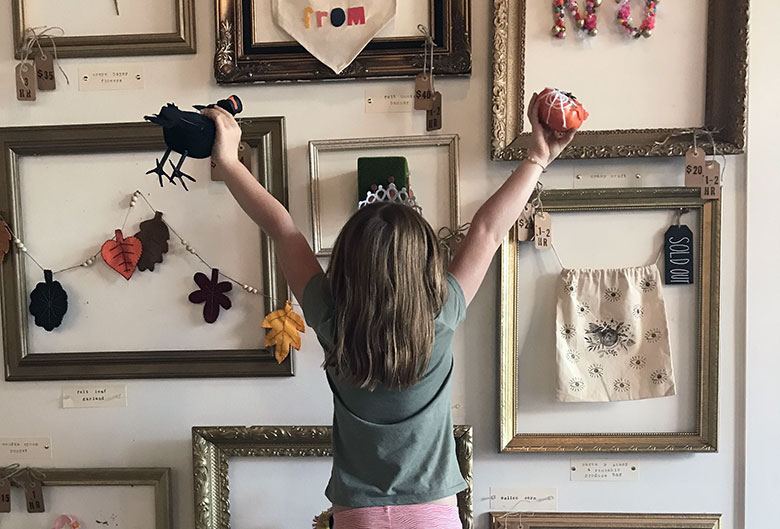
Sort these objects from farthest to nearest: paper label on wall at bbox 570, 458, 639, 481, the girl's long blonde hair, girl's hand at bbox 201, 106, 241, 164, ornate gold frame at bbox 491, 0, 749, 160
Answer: paper label on wall at bbox 570, 458, 639, 481 → ornate gold frame at bbox 491, 0, 749, 160 → girl's hand at bbox 201, 106, 241, 164 → the girl's long blonde hair

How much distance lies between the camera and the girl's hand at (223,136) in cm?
98

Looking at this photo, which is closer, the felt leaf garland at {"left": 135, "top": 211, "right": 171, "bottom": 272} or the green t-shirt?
the green t-shirt

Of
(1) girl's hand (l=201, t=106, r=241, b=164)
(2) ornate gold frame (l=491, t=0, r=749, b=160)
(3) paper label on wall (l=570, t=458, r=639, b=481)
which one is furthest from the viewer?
(3) paper label on wall (l=570, t=458, r=639, b=481)

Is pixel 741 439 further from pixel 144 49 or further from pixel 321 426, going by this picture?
pixel 144 49

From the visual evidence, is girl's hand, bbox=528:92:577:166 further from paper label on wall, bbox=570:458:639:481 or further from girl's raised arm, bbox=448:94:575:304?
paper label on wall, bbox=570:458:639:481

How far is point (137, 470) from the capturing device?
4.18 feet

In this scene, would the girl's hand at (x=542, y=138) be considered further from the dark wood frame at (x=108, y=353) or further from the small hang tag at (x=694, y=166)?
the dark wood frame at (x=108, y=353)

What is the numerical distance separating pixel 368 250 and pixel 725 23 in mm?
816

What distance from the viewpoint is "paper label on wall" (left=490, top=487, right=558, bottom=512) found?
1250 millimetres

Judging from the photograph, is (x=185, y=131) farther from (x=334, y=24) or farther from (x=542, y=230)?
(x=542, y=230)

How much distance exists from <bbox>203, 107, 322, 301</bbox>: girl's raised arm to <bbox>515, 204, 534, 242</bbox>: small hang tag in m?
0.41

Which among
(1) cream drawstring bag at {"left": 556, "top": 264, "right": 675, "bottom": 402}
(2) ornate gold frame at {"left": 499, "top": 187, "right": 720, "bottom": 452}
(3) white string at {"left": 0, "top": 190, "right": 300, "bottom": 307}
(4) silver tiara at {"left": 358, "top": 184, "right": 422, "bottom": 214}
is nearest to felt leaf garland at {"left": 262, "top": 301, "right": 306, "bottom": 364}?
(3) white string at {"left": 0, "top": 190, "right": 300, "bottom": 307}

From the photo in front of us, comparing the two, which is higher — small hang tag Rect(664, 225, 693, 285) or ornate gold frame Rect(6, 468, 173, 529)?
A: small hang tag Rect(664, 225, 693, 285)

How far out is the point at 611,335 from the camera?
121cm
